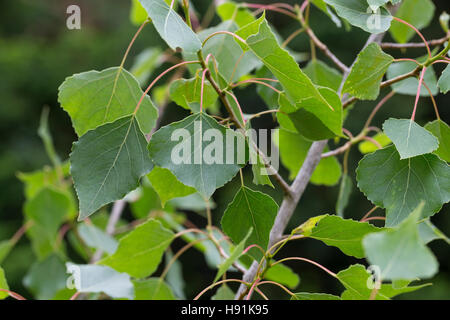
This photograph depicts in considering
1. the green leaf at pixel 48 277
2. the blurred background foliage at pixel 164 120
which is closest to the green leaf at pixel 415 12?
the green leaf at pixel 48 277

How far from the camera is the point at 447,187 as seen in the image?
45cm

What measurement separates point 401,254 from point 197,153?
19cm

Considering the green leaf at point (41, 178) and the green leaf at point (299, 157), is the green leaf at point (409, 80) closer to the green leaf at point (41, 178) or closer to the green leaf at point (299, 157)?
the green leaf at point (299, 157)

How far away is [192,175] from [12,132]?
147 inches

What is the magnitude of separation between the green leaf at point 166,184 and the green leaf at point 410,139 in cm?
19

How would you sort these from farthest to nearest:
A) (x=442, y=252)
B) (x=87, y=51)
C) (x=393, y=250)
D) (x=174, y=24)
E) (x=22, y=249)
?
(x=87, y=51) → (x=442, y=252) → (x=22, y=249) → (x=174, y=24) → (x=393, y=250)

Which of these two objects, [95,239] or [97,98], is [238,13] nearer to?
[97,98]

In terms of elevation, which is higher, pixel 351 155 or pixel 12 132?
pixel 12 132

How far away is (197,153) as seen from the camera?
436 millimetres

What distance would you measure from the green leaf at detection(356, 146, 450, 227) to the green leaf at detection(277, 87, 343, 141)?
0.14 ft

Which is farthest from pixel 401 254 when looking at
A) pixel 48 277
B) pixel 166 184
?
pixel 48 277

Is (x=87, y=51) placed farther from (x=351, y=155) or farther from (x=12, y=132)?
(x=351, y=155)

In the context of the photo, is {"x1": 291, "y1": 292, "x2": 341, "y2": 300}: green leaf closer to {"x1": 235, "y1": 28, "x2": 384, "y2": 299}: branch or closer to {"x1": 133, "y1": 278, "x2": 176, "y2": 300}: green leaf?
{"x1": 235, "y1": 28, "x2": 384, "y2": 299}: branch
